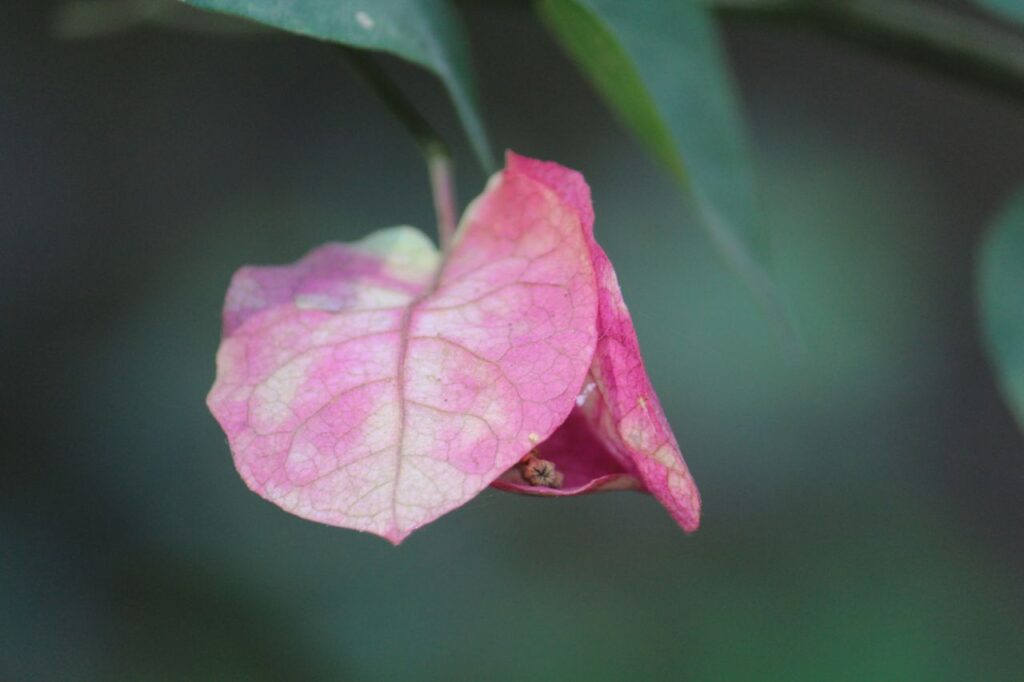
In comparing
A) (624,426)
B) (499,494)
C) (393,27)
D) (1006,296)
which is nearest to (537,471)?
(624,426)

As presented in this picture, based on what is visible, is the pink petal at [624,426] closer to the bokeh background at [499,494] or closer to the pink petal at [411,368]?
the pink petal at [411,368]

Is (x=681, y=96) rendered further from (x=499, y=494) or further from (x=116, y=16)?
(x=499, y=494)

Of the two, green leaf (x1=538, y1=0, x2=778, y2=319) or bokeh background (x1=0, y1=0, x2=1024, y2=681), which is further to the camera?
bokeh background (x1=0, y1=0, x2=1024, y2=681)

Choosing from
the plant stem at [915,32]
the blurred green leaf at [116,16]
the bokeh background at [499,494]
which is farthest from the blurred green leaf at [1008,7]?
the bokeh background at [499,494]

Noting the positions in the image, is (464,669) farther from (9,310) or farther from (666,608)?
(9,310)

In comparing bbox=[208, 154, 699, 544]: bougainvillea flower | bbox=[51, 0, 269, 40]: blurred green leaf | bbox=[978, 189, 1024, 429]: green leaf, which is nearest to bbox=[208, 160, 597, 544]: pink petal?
bbox=[208, 154, 699, 544]: bougainvillea flower

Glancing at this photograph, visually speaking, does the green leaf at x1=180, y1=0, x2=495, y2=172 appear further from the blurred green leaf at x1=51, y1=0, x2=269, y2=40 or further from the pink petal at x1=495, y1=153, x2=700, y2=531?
the blurred green leaf at x1=51, y1=0, x2=269, y2=40
